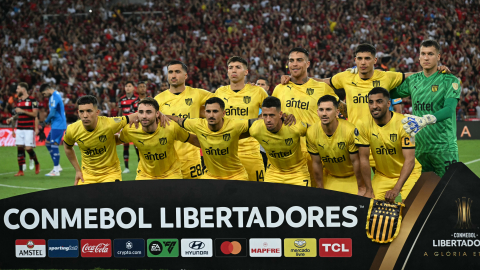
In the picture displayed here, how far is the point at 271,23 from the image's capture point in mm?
28266

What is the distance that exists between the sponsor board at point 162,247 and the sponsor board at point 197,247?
86 mm

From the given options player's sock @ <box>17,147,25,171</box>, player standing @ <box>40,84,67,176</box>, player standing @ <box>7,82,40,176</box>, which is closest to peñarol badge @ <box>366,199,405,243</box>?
player standing @ <box>40,84,67,176</box>

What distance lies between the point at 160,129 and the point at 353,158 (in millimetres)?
2410

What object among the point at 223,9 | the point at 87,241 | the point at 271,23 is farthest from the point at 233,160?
the point at 223,9

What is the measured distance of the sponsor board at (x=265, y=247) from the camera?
4734 mm

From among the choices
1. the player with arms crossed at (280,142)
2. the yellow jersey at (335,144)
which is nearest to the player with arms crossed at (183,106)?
the player with arms crossed at (280,142)

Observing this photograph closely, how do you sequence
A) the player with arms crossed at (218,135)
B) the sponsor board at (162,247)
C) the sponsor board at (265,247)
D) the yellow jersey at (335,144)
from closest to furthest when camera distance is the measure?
the sponsor board at (265,247)
the sponsor board at (162,247)
the yellow jersey at (335,144)
the player with arms crossed at (218,135)

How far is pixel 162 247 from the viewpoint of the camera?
487 cm

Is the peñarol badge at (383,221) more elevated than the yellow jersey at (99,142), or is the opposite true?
the yellow jersey at (99,142)

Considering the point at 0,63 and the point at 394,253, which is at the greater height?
the point at 0,63

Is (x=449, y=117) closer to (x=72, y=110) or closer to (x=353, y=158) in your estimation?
(x=353, y=158)

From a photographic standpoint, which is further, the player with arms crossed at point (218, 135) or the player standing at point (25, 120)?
the player standing at point (25, 120)

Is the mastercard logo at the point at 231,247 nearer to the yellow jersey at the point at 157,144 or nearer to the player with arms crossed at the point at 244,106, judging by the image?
the yellow jersey at the point at 157,144

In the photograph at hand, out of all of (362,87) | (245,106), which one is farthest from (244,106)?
(362,87)
